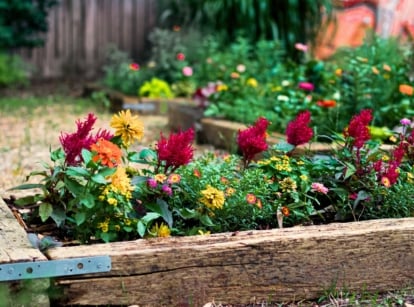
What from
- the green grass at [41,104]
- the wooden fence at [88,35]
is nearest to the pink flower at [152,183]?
the green grass at [41,104]

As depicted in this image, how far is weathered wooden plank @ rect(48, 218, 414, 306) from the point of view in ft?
9.31

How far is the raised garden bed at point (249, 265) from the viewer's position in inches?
111

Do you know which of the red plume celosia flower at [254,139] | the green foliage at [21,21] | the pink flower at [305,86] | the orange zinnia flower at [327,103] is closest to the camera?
the red plume celosia flower at [254,139]

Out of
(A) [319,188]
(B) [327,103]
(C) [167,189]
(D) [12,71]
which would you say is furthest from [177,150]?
(D) [12,71]

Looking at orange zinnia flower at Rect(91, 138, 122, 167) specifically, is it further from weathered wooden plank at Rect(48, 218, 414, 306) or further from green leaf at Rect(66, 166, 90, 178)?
weathered wooden plank at Rect(48, 218, 414, 306)

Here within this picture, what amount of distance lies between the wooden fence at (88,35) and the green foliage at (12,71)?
0.52 meters

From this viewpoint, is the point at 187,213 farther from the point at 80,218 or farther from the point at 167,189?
the point at 80,218

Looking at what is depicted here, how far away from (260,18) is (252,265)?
741 cm

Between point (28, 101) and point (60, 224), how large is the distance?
6.79 meters

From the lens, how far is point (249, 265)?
2.98m

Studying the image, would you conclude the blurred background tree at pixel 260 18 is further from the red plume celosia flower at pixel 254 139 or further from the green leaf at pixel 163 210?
the green leaf at pixel 163 210

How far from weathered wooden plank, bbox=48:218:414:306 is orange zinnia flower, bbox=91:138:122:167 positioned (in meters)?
0.31

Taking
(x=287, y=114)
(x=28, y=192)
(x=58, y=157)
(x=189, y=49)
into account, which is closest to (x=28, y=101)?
(x=189, y=49)

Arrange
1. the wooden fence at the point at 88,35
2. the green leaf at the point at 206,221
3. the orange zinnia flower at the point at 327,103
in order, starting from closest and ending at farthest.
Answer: the green leaf at the point at 206,221, the orange zinnia flower at the point at 327,103, the wooden fence at the point at 88,35
